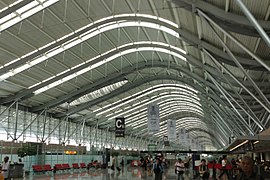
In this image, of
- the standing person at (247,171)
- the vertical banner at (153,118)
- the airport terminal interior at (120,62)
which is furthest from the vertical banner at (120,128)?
the standing person at (247,171)

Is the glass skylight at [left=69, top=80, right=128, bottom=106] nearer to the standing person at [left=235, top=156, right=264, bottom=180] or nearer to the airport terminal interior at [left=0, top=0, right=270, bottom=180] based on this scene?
the airport terminal interior at [left=0, top=0, right=270, bottom=180]

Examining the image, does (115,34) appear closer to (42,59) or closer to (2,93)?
(42,59)

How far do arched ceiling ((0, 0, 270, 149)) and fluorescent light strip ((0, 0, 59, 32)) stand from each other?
2.6 inches

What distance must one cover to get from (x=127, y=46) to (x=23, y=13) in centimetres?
1136

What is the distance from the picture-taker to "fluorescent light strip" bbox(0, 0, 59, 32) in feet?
72.8

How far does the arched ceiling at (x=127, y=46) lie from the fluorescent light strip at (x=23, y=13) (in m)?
0.07

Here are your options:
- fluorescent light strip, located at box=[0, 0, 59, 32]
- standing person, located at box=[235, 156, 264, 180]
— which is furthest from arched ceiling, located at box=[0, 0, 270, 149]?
standing person, located at box=[235, 156, 264, 180]

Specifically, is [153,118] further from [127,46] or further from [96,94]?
[96,94]

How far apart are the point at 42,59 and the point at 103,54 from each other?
5940 mm

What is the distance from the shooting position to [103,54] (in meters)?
32.8

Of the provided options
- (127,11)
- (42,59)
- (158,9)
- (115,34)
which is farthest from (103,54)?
(158,9)

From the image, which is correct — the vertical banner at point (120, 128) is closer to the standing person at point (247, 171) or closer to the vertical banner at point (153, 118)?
the vertical banner at point (153, 118)

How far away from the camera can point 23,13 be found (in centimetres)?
2267

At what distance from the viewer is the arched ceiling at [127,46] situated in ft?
55.3
